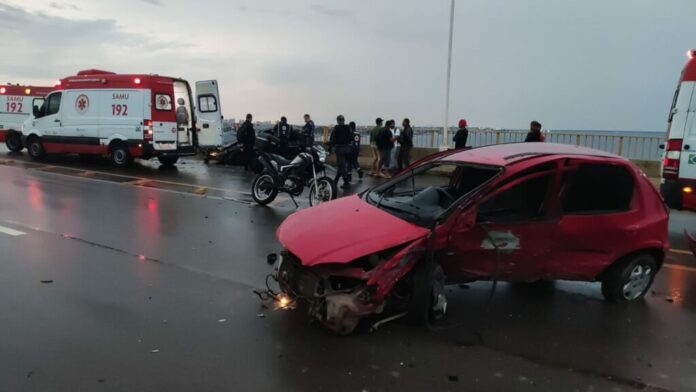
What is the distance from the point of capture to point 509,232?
451 centimetres

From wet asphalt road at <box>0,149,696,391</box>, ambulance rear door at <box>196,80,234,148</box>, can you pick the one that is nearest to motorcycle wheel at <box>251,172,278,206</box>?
wet asphalt road at <box>0,149,696,391</box>

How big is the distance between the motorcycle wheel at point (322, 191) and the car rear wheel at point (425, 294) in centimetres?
601

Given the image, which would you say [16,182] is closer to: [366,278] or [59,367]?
[59,367]

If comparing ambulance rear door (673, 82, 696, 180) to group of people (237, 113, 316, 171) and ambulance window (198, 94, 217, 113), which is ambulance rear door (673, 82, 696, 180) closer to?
group of people (237, 113, 316, 171)

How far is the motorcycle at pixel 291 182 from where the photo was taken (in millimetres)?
10227

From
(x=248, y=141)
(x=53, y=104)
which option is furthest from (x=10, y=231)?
(x=53, y=104)

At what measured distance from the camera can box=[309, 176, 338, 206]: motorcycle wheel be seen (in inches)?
403

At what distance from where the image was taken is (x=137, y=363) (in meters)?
3.60

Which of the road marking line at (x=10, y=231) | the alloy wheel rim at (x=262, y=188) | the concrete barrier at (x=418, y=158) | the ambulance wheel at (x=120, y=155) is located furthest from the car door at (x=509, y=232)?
the ambulance wheel at (x=120, y=155)

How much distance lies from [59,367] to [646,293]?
5.33 m

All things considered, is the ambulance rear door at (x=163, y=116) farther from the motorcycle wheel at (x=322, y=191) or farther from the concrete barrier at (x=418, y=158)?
the motorcycle wheel at (x=322, y=191)

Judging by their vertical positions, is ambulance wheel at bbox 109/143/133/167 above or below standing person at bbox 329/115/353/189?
below

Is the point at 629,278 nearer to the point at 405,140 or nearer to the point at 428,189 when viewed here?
the point at 428,189

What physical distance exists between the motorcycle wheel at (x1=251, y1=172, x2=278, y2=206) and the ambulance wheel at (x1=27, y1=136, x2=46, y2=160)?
1139 cm
